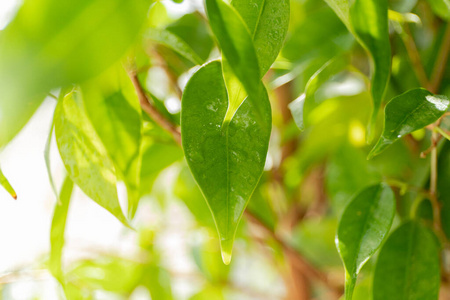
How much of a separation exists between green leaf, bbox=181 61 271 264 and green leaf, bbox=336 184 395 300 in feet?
0.18

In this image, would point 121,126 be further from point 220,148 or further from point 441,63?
point 441,63

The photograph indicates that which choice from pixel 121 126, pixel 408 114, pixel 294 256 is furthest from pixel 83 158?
pixel 294 256

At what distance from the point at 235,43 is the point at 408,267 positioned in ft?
0.53

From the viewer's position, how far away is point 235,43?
134 millimetres

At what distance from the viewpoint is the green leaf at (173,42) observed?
0.72 ft

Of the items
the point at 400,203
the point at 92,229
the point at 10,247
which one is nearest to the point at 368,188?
the point at 400,203

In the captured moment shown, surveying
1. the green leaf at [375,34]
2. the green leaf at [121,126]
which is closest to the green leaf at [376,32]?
the green leaf at [375,34]

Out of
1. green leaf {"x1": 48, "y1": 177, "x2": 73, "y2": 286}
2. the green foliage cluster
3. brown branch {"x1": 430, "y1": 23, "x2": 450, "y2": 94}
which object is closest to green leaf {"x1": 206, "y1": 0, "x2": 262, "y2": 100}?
the green foliage cluster

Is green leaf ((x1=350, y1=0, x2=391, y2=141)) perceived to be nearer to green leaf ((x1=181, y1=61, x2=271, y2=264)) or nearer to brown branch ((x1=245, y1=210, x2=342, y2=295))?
green leaf ((x1=181, y1=61, x2=271, y2=264))

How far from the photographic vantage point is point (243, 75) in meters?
0.13

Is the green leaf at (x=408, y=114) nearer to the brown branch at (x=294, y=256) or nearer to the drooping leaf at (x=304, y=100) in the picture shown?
the drooping leaf at (x=304, y=100)

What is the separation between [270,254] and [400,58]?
0.27m

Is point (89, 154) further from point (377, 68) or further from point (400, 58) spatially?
point (400, 58)

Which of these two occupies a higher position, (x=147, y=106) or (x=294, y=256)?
(x=147, y=106)
